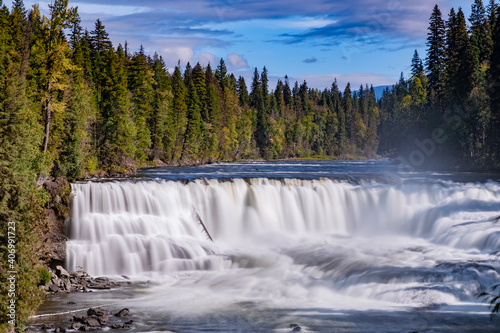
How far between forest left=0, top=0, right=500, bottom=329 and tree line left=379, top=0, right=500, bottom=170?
0.50ft

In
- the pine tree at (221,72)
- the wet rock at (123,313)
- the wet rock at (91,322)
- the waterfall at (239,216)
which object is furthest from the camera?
the pine tree at (221,72)

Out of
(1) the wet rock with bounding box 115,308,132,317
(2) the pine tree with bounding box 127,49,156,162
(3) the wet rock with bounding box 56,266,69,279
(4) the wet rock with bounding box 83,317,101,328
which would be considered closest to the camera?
(4) the wet rock with bounding box 83,317,101,328

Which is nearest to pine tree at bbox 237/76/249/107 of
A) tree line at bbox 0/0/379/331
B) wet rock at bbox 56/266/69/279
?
tree line at bbox 0/0/379/331

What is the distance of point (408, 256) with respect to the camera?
24094mm

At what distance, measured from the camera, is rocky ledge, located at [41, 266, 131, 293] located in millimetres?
19594

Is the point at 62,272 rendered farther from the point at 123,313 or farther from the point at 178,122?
the point at 178,122

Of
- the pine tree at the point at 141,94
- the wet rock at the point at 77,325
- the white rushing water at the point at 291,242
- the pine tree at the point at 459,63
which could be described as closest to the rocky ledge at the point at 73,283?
the white rushing water at the point at 291,242

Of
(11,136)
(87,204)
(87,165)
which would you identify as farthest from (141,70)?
(11,136)

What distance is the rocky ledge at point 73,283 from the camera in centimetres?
1959

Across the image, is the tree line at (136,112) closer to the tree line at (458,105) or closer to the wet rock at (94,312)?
the wet rock at (94,312)

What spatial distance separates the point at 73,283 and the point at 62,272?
Result: 3.82 ft

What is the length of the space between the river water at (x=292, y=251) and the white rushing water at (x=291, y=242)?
0.07 meters

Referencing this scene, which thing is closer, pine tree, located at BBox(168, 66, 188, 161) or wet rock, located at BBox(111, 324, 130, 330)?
wet rock, located at BBox(111, 324, 130, 330)

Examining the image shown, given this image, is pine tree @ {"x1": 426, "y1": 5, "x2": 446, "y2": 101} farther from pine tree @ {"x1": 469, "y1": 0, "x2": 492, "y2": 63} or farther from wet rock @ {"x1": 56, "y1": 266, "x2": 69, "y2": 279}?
wet rock @ {"x1": 56, "y1": 266, "x2": 69, "y2": 279}
